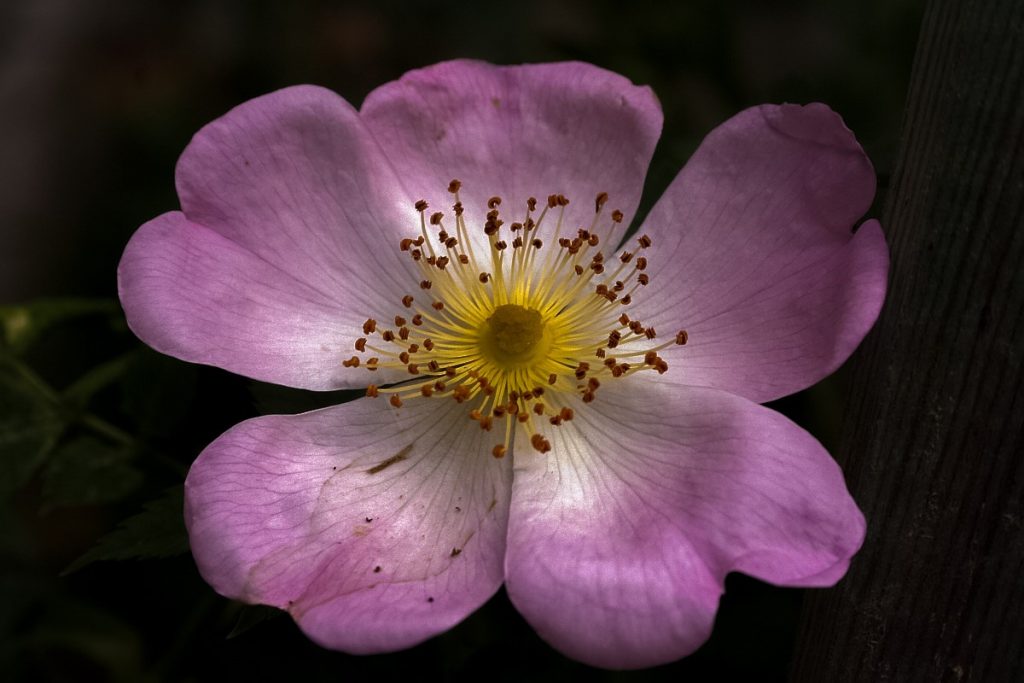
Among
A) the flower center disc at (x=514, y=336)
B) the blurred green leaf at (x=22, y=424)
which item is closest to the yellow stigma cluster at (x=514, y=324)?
the flower center disc at (x=514, y=336)

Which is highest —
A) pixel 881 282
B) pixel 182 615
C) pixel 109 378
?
pixel 881 282

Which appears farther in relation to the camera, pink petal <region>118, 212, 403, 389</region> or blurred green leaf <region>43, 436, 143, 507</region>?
blurred green leaf <region>43, 436, 143, 507</region>

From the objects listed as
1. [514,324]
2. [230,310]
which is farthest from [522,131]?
[230,310]

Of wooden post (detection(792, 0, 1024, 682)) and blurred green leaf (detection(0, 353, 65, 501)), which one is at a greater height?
wooden post (detection(792, 0, 1024, 682))

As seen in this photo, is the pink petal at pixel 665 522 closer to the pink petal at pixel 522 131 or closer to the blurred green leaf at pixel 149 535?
the pink petal at pixel 522 131

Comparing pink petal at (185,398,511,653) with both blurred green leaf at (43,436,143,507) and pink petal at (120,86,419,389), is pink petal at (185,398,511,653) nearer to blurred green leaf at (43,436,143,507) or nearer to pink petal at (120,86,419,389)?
pink petal at (120,86,419,389)

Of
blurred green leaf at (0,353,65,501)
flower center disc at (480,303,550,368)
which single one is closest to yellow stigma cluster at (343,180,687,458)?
flower center disc at (480,303,550,368)

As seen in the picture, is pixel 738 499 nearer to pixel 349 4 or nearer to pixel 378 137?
pixel 378 137

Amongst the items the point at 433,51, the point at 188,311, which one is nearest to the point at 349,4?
the point at 433,51
